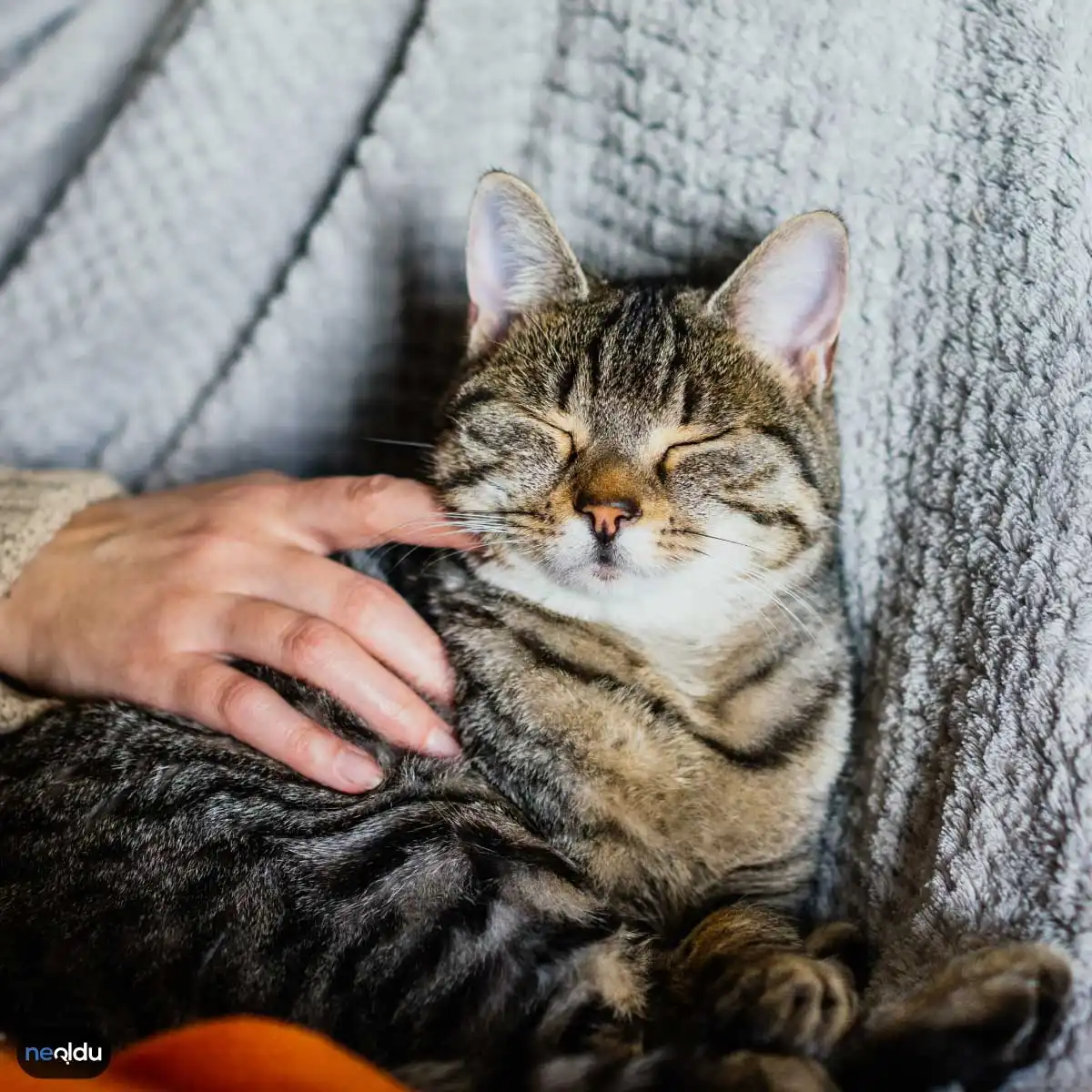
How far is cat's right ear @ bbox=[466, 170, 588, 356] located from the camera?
1.06m

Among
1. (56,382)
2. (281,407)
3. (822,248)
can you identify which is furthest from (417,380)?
(822,248)

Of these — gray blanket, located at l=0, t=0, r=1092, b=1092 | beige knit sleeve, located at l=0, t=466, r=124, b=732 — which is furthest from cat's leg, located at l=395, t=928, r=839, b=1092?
beige knit sleeve, located at l=0, t=466, r=124, b=732

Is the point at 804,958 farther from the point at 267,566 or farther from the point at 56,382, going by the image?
the point at 56,382

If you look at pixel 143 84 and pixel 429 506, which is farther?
pixel 143 84

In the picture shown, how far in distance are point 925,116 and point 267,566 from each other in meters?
0.77

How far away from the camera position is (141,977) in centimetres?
81

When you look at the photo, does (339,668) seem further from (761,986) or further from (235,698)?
(761,986)

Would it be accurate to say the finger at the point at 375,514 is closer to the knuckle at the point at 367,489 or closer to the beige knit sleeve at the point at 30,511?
the knuckle at the point at 367,489

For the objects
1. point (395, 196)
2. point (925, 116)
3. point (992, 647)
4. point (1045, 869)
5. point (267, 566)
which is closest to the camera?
point (1045, 869)

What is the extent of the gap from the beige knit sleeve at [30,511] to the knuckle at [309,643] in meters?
0.27

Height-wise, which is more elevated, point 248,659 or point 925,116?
point 925,116

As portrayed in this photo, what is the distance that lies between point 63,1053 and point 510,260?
A: 82 cm

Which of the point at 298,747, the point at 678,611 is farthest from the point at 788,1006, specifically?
the point at 298,747

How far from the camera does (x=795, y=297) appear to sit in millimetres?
1026
